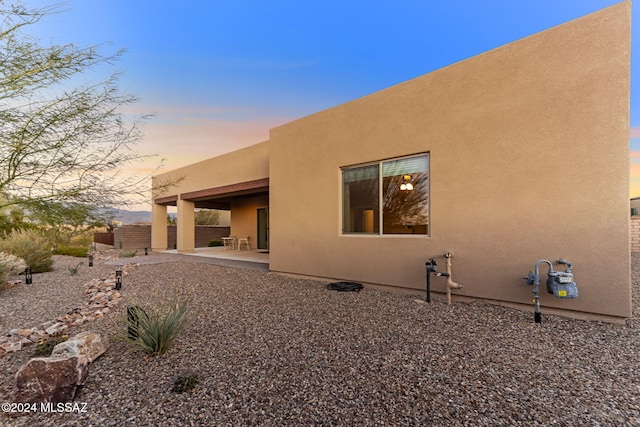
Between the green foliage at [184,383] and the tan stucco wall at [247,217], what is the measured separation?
425 inches

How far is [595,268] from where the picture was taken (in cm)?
359

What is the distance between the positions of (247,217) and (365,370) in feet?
39.1

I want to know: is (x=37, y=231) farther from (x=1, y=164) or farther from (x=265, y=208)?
(x=265, y=208)

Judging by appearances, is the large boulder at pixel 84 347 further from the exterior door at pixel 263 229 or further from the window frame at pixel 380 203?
the exterior door at pixel 263 229

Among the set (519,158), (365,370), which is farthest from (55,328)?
(519,158)

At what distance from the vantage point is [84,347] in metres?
2.58

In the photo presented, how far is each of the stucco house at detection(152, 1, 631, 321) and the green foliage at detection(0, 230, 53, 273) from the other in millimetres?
7559

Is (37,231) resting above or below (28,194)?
below

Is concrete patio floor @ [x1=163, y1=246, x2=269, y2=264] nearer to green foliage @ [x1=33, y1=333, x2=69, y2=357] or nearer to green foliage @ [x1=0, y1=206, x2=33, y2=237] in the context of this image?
green foliage @ [x1=33, y1=333, x2=69, y2=357]

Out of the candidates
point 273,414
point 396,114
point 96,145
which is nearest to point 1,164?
point 96,145

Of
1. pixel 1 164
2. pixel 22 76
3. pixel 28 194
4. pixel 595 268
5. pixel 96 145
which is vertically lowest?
pixel 595 268

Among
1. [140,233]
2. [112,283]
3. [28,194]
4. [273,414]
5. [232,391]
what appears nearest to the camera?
[273,414]

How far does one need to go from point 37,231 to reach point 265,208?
10.0 m

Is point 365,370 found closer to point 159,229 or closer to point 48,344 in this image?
point 48,344
